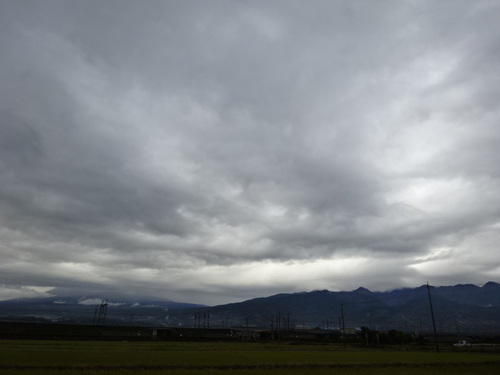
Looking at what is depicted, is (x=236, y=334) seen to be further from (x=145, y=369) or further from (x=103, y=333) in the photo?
(x=145, y=369)

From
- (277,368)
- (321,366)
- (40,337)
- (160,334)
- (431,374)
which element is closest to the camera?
(431,374)

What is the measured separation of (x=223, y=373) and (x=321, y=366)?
12339 mm

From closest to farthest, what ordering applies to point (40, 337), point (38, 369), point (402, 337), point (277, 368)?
point (38, 369) < point (277, 368) < point (40, 337) < point (402, 337)

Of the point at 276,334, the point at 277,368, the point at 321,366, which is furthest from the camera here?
the point at 276,334

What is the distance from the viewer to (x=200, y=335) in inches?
5492

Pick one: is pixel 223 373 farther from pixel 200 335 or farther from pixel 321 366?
pixel 200 335

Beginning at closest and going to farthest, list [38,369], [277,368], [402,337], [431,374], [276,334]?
[38,369], [431,374], [277,368], [402,337], [276,334]

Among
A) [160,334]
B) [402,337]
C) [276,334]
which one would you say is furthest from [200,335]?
[402,337]

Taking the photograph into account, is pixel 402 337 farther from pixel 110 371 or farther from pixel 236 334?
pixel 110 371

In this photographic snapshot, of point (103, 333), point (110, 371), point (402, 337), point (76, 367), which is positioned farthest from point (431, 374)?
point (103, 333)

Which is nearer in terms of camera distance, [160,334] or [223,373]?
[223,373]

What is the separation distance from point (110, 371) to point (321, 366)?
20.6m

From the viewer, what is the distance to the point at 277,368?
117ft

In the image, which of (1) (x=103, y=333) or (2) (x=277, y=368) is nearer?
(2) (x=277, y=368)
